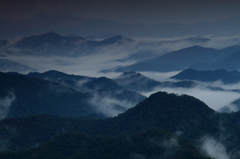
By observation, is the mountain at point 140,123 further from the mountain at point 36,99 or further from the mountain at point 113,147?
the mountain at point 36,99

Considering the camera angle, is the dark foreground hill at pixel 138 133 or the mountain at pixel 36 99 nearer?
the dark foreground hill at pixel 138 133

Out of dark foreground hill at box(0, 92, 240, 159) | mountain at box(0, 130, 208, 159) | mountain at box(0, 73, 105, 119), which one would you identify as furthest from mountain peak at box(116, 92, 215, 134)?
mountain at box(0, 73, 105, 119)

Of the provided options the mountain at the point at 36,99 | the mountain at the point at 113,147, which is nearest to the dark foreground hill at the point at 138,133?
the mountain at the point at 113,147

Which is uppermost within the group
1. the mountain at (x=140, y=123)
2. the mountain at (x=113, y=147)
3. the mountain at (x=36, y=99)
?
the mountain at (x=36, y=99)

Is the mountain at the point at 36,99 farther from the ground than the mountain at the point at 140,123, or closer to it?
farther from the ground

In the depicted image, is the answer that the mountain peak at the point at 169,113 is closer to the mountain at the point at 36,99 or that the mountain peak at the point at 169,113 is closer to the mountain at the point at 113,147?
the mountain at the point at 113,147

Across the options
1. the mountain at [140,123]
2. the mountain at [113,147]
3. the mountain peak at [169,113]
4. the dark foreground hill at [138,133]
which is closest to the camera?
the mountain at [113,147]

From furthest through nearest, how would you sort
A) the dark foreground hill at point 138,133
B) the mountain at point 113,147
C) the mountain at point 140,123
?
the mountain at point 140,123 → the dark foreground hill at point 138,133 → the mountain at point 113,147

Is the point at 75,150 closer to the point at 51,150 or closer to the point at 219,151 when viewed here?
the point at 51,150

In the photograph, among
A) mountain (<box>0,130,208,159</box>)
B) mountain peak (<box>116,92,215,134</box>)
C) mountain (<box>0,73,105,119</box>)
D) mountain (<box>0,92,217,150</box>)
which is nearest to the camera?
mountain (<box>0,130,208,159</box>)

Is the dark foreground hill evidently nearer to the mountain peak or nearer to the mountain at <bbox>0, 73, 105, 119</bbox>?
the mountain peak
